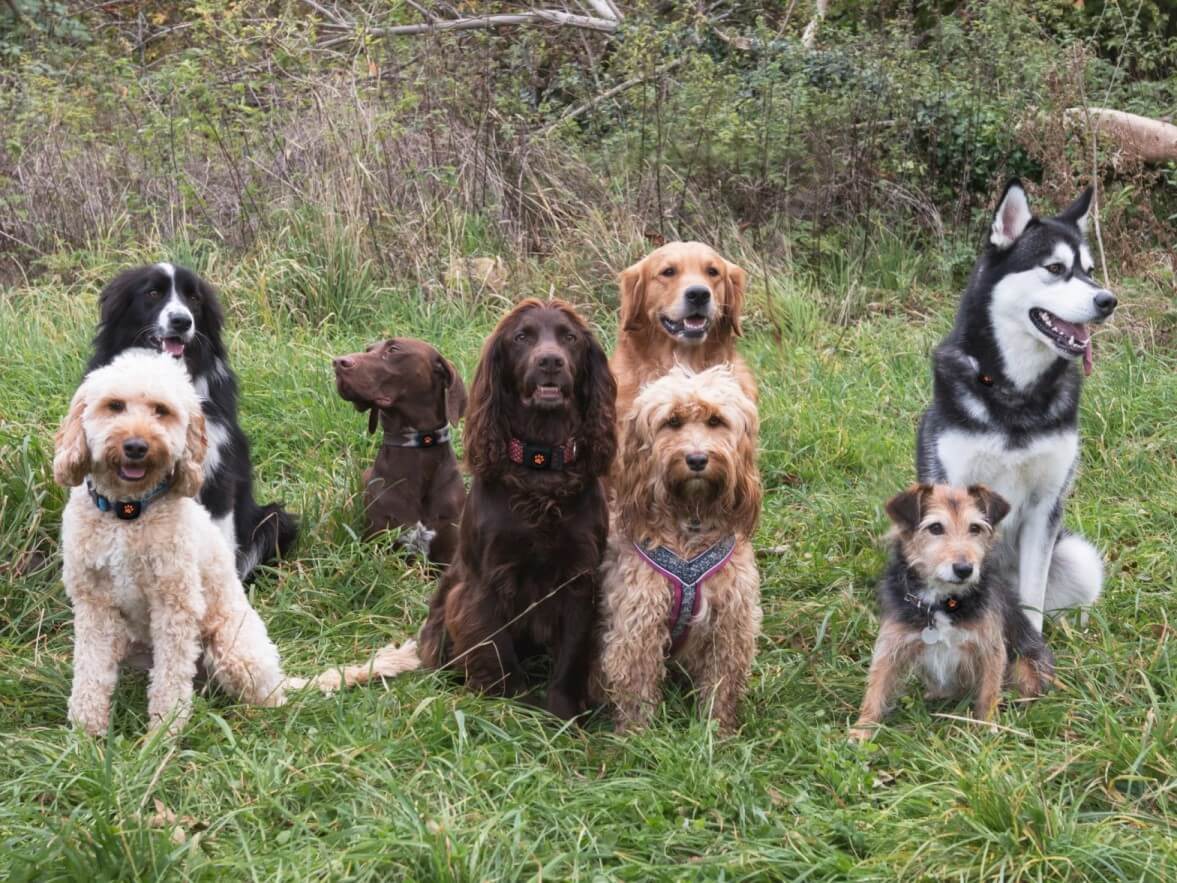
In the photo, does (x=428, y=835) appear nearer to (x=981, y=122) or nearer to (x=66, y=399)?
(x=66, y=399)

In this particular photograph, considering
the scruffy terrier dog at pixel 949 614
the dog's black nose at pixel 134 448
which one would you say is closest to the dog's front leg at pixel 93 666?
the dog's black nose at pixel 134 448

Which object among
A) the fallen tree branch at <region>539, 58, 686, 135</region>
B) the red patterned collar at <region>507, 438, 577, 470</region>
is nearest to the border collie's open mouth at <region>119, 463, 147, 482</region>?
the red patterned collar at <region>507, 438, 577, 470</region>

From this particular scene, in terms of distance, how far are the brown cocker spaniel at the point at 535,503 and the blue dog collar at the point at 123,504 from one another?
1.02 m

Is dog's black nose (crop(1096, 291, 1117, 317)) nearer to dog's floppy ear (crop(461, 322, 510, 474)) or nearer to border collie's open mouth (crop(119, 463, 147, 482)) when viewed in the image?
dog's floppy ear (crop(461, 322, 510, 474))

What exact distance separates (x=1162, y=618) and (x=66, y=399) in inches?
202

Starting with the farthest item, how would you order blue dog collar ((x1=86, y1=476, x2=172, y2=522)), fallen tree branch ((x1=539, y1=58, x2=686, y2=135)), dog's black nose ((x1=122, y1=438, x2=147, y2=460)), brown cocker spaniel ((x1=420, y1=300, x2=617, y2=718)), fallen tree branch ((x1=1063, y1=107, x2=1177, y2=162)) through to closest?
fallen tree branch ((x1=539, y1=58, x2=686, y2=135)) < fallen tree branch ((x1=1063, y1=107, x2=1177, y2=162)) < brown cocker spaniel ((x1=420, y1=300, x2=617, y2=718)) < blue dog collar ((x1=86, y1=476, x2=172, y2=522)) < dog's black nose ((x1=122, y1=438, x2=147, y2=460))

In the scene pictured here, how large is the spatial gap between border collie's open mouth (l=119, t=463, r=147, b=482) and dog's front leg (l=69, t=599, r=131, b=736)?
1.53ft

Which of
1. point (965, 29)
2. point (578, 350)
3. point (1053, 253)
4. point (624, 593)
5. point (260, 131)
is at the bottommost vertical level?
point (624, 593)

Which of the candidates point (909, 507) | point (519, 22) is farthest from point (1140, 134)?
point (909, 507)

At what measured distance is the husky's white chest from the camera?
4.57 m

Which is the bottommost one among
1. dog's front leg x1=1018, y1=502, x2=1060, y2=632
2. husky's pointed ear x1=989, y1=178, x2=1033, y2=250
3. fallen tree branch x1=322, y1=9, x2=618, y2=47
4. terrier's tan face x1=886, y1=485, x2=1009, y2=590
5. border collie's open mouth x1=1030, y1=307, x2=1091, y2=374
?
dog's front leg x1=1018, y1=502, x2=1060, y2=632

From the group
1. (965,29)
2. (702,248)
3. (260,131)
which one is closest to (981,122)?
(965,29)

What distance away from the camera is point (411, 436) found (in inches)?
216

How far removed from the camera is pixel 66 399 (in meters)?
6.29
